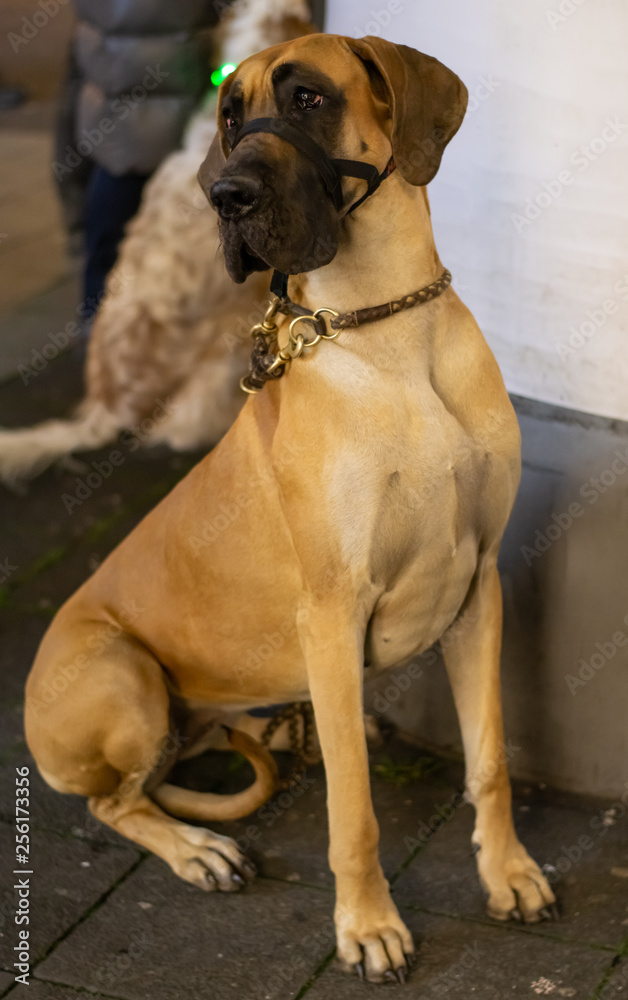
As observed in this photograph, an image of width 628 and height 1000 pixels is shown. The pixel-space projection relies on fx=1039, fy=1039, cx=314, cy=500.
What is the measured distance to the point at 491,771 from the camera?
8.54ft

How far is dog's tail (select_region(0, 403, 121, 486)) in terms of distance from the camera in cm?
536

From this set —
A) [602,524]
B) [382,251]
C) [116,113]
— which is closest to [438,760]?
[602,524]

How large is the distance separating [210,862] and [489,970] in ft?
2.62

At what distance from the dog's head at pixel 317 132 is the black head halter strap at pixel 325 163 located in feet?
0.04

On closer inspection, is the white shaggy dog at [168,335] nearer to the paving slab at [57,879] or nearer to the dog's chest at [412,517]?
the paving slab at [57,879]

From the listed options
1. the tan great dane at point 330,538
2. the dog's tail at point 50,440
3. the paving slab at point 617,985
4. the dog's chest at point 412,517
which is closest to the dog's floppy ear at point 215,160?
the tan great dane at point 330,538

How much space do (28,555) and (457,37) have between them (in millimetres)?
2992

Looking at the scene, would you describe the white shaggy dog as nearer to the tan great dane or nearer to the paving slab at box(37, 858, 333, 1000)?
the tan great dane

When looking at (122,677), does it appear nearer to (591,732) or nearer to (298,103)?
(591,732)

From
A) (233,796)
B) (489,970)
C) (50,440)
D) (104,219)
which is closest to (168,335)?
(104,219)

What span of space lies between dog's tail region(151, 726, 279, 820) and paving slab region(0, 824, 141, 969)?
176mm

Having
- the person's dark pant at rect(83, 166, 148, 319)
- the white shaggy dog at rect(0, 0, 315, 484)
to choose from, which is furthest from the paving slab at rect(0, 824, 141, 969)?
the person's dark pant at rect(83, 166, 148, 319)

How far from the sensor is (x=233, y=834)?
301 cm

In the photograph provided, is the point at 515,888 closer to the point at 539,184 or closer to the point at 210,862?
the point at 210,862
